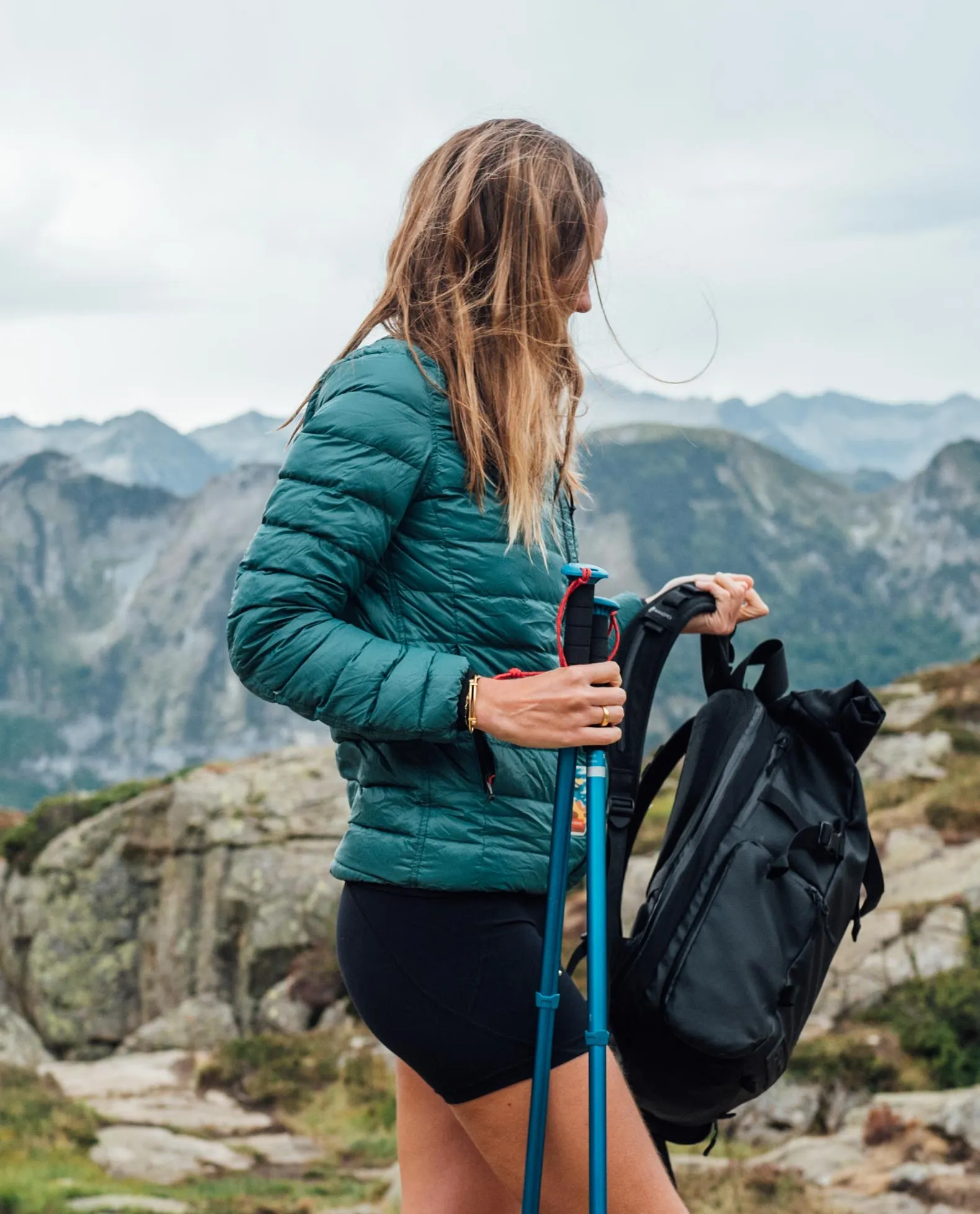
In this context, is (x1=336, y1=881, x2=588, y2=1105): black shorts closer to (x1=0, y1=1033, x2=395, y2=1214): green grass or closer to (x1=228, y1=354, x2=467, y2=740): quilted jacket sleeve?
(x1=228, y1=354, x2=467, y2=740): quilted jacket sleeve

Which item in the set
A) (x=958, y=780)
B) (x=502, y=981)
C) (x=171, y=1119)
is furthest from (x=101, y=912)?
(x=502, y=981)

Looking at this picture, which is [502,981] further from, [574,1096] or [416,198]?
[416,198]

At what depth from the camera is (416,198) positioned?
2.30m

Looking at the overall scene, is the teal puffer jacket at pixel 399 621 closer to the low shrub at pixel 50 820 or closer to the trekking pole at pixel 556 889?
the trekking pole at pixel 556 889

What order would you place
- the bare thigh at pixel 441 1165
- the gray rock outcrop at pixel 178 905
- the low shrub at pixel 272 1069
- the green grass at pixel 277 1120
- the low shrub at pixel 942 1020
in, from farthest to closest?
the gray rock outcrop at pixel 178 905 → the low shrub at pixel 272 1069 → the low shrub at pixel 942 1020 → the green grass at pixel 277 1120 → the bare thigh at pixel 441 1165

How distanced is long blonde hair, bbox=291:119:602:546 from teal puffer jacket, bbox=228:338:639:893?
0.15 ft

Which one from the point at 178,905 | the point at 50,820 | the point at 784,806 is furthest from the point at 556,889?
the point at 50,820

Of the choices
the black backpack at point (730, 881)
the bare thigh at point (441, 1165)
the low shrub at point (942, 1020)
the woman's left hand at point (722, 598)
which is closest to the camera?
the black backpack at point (730, 881)

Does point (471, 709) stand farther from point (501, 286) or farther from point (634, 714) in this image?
point (501, 286)

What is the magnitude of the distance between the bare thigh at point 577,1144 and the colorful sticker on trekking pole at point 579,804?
1.34ft

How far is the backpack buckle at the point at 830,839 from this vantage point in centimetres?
240

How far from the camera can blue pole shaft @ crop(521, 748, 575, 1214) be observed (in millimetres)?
2043

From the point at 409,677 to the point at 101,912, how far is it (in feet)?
59.8

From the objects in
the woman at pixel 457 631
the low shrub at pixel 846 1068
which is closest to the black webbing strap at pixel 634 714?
the woman at pixel 457 631
